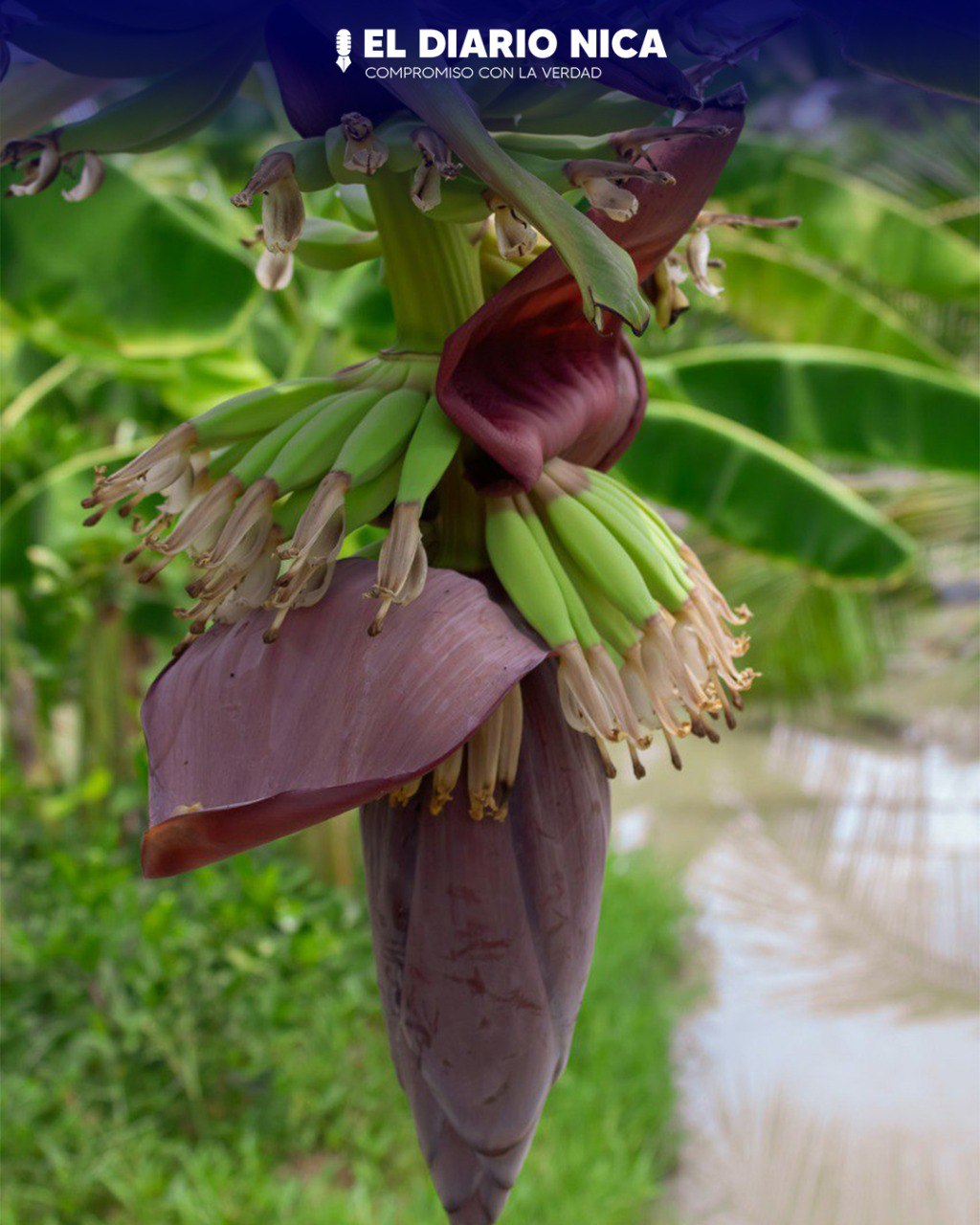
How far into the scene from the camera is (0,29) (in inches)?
9.1

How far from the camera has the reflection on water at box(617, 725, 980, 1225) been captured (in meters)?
2.33

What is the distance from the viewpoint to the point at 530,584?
0.87 ft

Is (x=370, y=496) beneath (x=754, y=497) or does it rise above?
above

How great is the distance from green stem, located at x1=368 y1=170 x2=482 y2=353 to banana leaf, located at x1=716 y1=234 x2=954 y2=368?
78.3 inches

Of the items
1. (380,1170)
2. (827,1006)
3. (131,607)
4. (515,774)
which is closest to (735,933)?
(827,1006)

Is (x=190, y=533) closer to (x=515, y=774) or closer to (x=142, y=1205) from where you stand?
(x=515, y=774)

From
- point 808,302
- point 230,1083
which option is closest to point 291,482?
point 230,1083

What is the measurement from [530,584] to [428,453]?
4 cm

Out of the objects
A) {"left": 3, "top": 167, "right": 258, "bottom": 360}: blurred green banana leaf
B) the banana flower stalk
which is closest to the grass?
{"left": 3, "top": 167, "right": 258, "bottom": 360}: blurred green banana leaf

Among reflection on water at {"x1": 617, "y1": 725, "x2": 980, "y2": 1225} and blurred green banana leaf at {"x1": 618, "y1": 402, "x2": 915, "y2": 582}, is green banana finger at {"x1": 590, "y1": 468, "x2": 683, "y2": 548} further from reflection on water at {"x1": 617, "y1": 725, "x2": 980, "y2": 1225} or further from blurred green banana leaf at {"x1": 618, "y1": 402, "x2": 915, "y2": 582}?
reflection on water at {"x1": 617, "y1": 725, "x2": 980, "y2": 1225}

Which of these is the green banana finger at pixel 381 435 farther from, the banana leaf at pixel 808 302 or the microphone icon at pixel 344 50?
the banana leaf at pixel 808 302

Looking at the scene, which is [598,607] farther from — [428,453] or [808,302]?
[808,302]

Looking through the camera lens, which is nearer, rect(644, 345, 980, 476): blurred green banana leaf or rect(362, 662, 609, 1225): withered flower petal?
rect(362, 662, 609, 1225): withered flower petal

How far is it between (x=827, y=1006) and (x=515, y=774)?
113 inches
